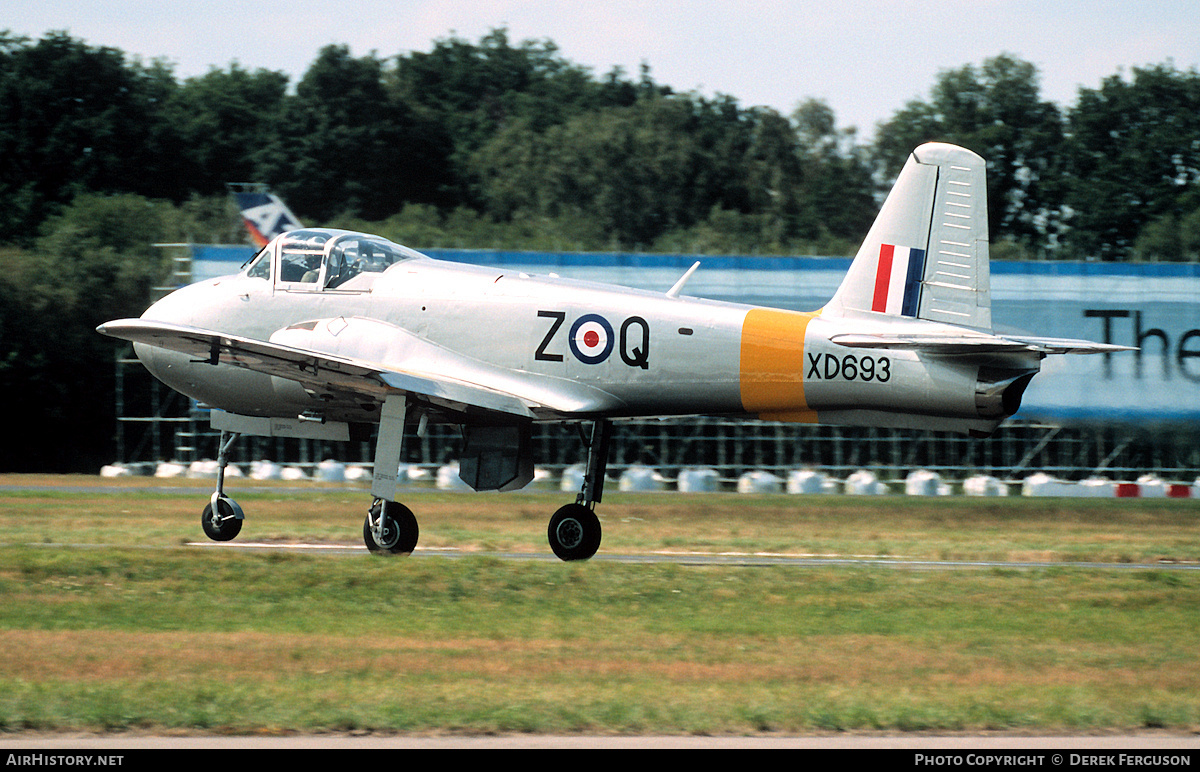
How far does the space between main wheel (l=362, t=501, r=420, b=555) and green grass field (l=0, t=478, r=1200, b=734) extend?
694 mm

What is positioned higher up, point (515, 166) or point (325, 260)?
point (515, 166)

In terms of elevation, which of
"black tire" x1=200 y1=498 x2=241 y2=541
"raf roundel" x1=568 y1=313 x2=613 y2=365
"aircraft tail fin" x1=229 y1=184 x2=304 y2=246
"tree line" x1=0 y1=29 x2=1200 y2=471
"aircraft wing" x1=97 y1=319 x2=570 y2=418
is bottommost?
"black tire" x1=200 y1=498 x2=241 y2=541

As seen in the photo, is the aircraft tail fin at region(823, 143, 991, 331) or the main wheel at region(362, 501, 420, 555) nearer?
the aircraft tail fin at region(823, 143, 991, 331)

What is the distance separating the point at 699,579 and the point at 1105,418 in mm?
25420

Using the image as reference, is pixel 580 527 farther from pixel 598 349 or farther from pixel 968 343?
pixel 968 343

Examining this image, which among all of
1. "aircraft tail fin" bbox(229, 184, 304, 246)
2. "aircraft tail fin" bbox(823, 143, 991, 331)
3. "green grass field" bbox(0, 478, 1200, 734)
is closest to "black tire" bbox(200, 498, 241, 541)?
"green grass field" bbox(0, 478, 1200, 734)

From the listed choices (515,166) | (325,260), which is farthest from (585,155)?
(325,260)

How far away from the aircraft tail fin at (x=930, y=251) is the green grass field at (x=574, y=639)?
315 cm

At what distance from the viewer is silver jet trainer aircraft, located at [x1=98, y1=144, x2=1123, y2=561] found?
613 inches

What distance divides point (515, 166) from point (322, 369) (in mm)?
63824

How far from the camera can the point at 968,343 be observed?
15.0 meters

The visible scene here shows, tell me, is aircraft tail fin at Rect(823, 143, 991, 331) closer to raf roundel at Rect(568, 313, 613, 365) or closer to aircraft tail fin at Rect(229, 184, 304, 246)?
raf roundel at Rect(568, 313, 613, 365)

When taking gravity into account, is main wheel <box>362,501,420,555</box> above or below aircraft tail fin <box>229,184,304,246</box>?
below
